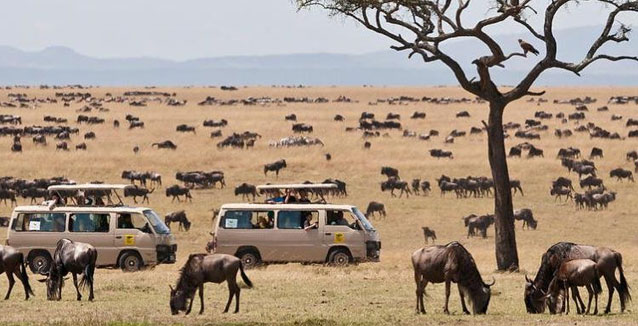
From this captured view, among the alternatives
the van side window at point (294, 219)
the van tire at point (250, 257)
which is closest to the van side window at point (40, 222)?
the van tire at point (250, 257)

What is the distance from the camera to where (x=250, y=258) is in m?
31.4

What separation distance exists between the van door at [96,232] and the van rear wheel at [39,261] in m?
0.85

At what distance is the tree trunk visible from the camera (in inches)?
1155

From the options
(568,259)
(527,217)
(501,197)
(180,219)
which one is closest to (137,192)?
(180,219)

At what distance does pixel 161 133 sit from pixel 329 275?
160 feet

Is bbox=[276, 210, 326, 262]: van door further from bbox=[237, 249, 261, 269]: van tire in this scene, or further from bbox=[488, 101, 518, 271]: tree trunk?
bbox=[488, 101, 518, 271]: tree trunk

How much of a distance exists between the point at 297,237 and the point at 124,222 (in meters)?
4.52

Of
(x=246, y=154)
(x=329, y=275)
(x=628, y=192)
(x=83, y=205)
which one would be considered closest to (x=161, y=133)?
(x=246, y=154)

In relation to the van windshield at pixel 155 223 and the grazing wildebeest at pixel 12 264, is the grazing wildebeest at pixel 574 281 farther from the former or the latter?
the van windshield at pixel 155 223

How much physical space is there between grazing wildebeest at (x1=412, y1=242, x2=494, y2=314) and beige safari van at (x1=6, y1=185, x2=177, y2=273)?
1248cm

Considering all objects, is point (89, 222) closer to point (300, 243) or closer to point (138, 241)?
point (138, 241)

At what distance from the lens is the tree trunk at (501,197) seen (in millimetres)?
29328

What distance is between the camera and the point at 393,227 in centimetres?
4391

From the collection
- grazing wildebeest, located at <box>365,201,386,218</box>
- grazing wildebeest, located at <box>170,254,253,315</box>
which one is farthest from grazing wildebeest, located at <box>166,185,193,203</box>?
grazing wildebeest, located at <box>170,254,253,315</box>
